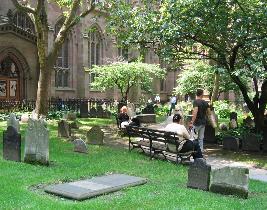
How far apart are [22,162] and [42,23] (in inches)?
432

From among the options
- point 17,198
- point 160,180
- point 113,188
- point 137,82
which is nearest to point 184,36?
point 160,180

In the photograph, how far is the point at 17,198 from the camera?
8016mm

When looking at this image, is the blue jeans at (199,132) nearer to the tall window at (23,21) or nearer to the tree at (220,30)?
the tree at (220,30)

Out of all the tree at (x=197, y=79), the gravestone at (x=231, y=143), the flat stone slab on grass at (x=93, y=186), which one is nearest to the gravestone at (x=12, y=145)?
the flat stone slab on grass at (x=93, y=186)

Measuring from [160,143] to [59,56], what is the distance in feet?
80.0

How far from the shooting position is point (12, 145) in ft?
38.1

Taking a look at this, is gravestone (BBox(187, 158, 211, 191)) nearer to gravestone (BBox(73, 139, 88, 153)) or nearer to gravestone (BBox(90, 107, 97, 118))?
gravestone (BBox(73, 139, 88, 153))

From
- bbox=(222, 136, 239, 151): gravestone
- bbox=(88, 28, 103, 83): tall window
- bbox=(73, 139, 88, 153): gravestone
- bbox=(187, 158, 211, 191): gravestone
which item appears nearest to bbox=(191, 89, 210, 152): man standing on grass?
bbox=(222, 136, 239, 151): gravestone

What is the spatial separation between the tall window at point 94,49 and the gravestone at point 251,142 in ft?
79.5

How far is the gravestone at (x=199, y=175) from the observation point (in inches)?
361

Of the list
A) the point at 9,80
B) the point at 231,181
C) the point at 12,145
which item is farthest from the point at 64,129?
the point at 9,80

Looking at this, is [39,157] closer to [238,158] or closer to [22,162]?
[22,162]

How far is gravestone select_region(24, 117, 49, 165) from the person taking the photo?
10.9 m

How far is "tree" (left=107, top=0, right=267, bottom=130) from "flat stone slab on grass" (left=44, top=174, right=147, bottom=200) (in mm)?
5457
